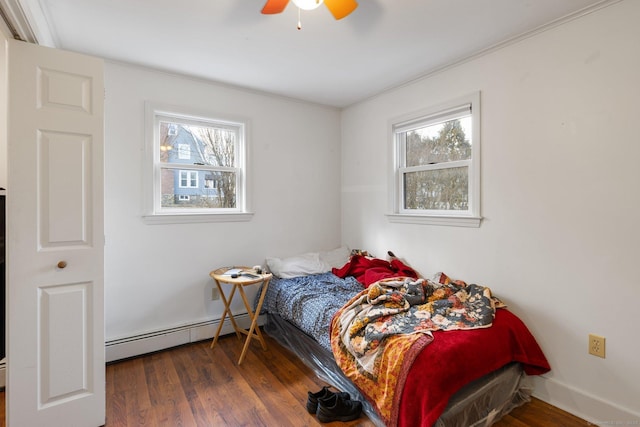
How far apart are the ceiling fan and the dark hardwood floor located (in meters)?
2.25

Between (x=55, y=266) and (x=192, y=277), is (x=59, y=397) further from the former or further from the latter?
(x=192, y=277)

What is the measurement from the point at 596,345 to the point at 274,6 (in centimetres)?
262

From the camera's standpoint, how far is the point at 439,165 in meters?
2.72

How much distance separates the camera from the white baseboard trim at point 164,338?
2.50 meters

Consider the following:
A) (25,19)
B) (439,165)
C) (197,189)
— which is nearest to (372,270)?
(439,165)

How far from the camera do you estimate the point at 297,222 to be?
3.46 metres

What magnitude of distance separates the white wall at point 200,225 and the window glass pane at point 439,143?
1014mm

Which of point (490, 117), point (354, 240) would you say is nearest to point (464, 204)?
point (490, 117)

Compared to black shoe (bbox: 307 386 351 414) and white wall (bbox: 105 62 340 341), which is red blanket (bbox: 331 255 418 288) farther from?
black shoe (bbox: 307 386 351 414)

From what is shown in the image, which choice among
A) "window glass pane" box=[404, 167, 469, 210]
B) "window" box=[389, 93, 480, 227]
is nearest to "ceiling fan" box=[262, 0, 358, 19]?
"window" box=[389, 93, 480, 227]

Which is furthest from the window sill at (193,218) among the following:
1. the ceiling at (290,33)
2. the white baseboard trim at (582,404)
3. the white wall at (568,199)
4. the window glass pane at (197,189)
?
the white baseboard trim at (582,404)

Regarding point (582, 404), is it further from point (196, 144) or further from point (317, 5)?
point (196, 144)

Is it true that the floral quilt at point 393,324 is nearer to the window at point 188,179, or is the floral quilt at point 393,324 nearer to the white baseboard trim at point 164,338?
the white baseboard trim at point 164,338

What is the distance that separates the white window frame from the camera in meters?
2.62
